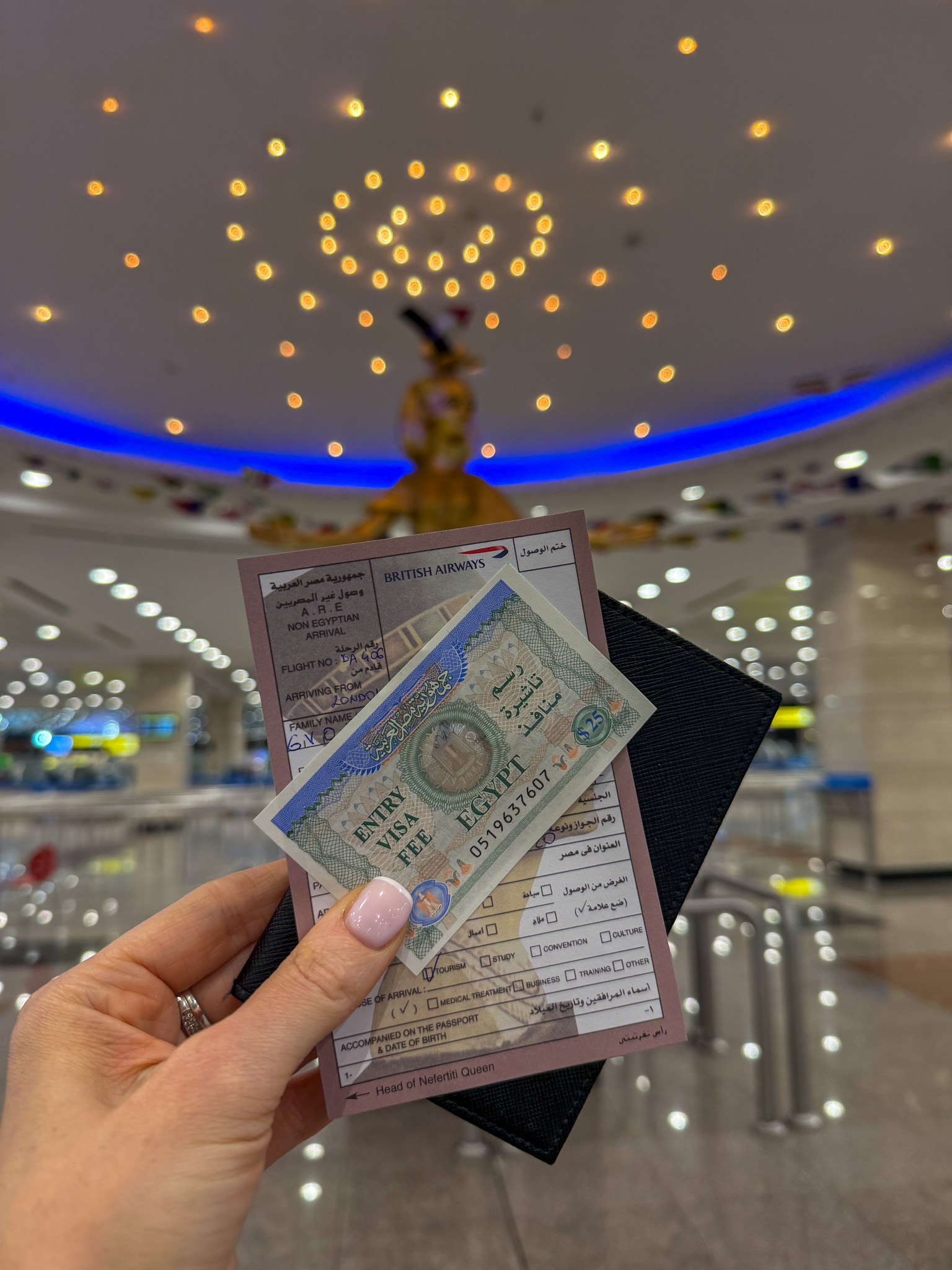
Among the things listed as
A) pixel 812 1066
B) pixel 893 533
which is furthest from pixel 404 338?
pixel 893 533

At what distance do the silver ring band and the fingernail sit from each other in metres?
0.28

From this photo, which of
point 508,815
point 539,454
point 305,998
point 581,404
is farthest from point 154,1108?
point 539,454

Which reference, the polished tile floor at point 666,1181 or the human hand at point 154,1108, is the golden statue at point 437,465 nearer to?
the polished tile floor at point 666,1181

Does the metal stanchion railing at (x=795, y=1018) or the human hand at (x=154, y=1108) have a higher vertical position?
the human hand at (x=154, y=1108)

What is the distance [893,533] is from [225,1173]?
328 inches

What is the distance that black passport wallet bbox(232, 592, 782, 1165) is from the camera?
0.71m

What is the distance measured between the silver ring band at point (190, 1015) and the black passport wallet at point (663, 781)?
13cm

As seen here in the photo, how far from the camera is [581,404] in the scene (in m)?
5.82

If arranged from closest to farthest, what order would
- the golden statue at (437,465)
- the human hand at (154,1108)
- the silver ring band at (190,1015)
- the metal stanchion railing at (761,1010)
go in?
the human hand at (154,1108) < the silver ring band at (190,1015) < the metal stanchion railing at (761,1010) < the golden statue at (437,465)

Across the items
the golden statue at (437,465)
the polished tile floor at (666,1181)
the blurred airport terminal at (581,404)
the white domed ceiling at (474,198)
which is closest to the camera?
the polished tile floor at (666,1181)

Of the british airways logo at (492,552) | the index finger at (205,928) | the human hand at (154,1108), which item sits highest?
the british airways logo at (492,552)

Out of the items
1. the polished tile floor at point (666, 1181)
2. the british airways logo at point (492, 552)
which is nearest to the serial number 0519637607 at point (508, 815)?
Answer: the british airways logo at point (492, 552)

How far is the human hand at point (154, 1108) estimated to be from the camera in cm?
56

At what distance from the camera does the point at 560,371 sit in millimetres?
5281
